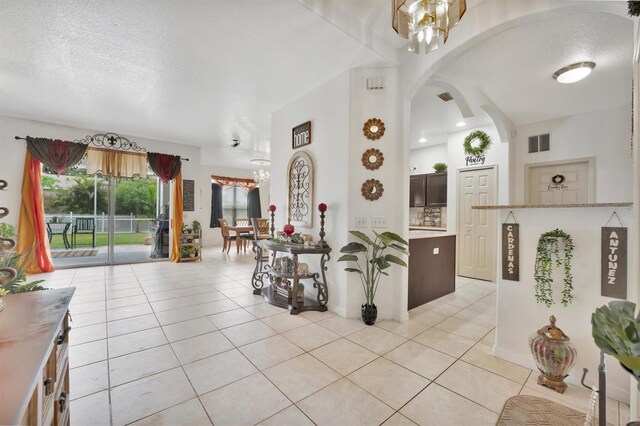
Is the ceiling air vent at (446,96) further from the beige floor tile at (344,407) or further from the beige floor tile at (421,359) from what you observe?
the beige floor tile at (344,407)

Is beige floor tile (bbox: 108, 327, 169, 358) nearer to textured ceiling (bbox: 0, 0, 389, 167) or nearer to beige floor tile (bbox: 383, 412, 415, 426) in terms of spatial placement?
beige floor tile (bbox: 383, 412, 415, 426)

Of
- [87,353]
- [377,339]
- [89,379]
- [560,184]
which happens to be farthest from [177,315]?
[560,184]

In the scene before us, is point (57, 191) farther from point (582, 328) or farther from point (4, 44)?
point (582, 328)

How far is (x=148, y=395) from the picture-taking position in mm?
A: 1713

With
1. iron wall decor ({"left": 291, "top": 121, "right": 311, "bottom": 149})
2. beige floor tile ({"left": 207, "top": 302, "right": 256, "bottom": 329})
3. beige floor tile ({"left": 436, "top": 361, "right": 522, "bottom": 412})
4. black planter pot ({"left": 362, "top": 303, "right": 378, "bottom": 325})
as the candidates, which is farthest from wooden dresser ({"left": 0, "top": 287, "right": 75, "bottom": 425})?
iron wall decor ({"left": 291, "top": 121, "right": 311, "bottom": 149})

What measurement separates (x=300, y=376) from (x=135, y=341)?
63.0 inches

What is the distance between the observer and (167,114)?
14.8ft

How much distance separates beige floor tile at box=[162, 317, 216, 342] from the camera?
8.26 ft

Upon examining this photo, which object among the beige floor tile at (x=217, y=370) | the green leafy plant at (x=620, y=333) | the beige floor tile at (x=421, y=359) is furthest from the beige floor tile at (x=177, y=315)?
the green leafy plant at (x=620, y=333)

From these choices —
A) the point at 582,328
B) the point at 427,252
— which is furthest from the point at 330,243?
the point at 582,328

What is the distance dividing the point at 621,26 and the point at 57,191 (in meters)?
8.48

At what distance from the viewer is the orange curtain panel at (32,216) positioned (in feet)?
15.2

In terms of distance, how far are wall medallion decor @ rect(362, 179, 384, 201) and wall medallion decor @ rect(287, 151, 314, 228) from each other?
780 mm

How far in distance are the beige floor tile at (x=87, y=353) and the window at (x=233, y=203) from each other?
7.27 meters
